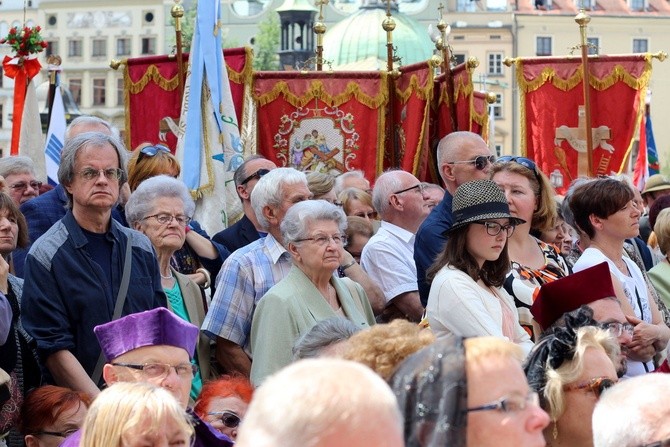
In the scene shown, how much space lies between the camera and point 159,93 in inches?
442

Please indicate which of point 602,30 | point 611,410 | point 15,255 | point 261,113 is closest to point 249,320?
point 15,255

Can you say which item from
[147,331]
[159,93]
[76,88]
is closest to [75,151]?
[147,331]

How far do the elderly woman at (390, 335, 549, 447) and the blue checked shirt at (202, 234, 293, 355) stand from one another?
330 centimetres

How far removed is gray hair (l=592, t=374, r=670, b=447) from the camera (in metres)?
4.06

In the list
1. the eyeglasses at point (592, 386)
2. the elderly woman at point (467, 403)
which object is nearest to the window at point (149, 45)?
the eyeglasses at point (592, 386)

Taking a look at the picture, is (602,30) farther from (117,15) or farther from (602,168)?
(602,168)

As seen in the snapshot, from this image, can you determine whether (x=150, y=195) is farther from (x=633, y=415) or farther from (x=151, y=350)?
(x=633, y=415)

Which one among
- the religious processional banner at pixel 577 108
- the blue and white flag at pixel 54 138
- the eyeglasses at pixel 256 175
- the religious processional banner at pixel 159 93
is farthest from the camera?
the religious processional banner at pixel 577 108

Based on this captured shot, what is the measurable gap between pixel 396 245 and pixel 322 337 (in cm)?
247

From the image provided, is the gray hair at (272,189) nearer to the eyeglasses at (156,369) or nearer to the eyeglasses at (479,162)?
the eyeglasses at (479,162)

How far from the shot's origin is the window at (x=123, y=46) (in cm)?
7975

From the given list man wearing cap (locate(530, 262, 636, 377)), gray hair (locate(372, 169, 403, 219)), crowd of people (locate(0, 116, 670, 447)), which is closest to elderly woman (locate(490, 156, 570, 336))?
A: crowd of people (locate(0, 116, 670, 447))

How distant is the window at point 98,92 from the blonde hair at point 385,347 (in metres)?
74.8

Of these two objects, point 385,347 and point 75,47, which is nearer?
point 385,347
